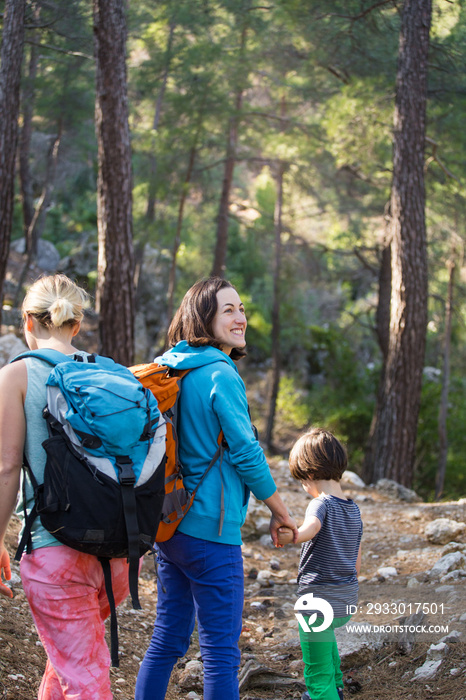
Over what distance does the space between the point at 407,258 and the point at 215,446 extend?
645 cm

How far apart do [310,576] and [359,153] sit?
857 cm

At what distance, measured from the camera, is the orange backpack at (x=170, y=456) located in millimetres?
2166

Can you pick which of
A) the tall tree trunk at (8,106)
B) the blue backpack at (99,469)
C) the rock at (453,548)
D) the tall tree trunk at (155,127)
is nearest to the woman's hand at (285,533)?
the blue backpack at (99,469)

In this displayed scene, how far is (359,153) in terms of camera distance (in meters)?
10.0

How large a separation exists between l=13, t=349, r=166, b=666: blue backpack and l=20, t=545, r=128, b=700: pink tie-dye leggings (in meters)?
0.07

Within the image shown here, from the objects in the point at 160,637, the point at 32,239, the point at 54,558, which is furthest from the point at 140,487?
the point at 32,239

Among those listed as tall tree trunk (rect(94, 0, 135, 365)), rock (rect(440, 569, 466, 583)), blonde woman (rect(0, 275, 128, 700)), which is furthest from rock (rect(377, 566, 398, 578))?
tall tree trunk (rect(94, 0, 135, 365))

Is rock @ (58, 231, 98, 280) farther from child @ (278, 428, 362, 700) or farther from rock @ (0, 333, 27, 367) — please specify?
child @ (278, 428, 362, 700)

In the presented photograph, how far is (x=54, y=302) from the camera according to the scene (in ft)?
7.11

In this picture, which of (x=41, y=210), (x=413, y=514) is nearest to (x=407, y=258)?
(x=413, y=514)

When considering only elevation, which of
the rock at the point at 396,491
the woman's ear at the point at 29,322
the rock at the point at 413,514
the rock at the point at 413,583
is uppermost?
the woman's ear at the point at 29,322

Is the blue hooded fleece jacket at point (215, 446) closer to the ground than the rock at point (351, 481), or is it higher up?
higher up

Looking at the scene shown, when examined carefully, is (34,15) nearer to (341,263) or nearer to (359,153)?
(359,153)

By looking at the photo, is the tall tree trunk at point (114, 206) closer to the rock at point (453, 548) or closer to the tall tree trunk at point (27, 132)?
the rock at point (453, 548)
